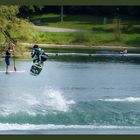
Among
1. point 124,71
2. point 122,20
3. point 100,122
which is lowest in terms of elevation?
point 124,71

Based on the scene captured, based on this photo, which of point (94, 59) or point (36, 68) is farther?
point (94, 59)

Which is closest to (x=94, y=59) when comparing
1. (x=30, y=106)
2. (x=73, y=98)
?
(x=73, y=98)

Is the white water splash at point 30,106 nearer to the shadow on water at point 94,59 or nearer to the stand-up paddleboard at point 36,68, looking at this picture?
the stand-up paddleboard at point 36,68

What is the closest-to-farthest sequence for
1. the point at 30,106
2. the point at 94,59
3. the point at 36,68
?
the point at 36,68
the point at 30,106
the point at 94,59

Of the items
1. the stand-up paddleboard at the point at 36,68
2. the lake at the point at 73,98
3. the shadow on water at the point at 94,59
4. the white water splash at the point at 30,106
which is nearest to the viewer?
the stand-up paddleboard at the point at 36,68

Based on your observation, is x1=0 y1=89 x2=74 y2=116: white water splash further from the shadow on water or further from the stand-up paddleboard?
the shadow on water

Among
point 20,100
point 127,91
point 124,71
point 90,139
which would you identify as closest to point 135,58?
point 124,71

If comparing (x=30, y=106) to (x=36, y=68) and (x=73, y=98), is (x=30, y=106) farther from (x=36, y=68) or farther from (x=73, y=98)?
(x=36, y=68)

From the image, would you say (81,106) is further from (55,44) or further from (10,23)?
(55,44)

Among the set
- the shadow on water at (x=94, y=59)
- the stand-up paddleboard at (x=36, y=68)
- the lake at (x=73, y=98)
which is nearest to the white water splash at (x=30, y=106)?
the lake at (x=73, y=98)

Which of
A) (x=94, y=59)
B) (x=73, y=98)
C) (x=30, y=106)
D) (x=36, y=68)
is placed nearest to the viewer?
(x=36, y=68)

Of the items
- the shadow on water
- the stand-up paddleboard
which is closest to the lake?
the shadow on water
